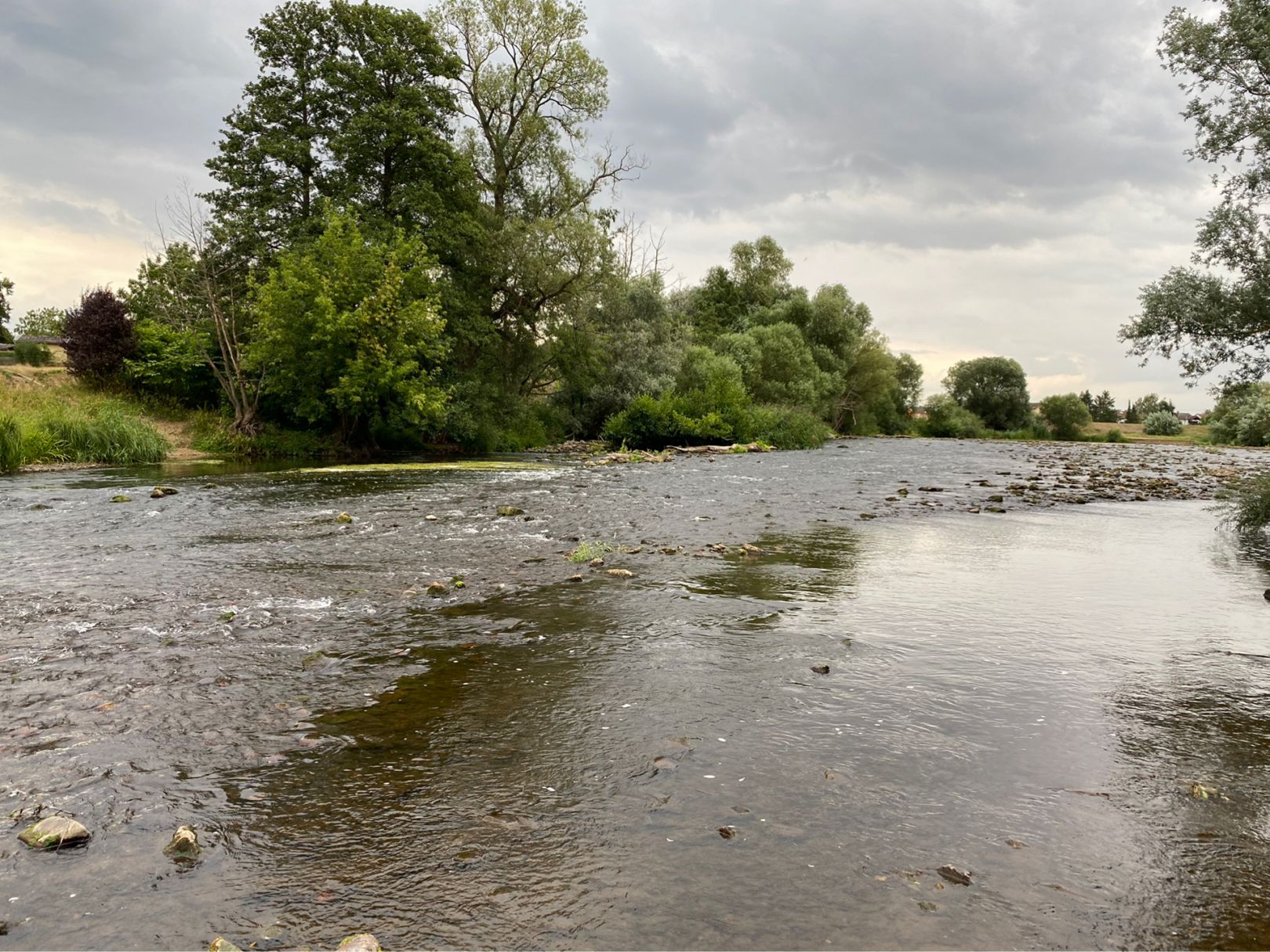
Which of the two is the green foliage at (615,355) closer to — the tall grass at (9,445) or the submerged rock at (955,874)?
the tall grass at (9,445)

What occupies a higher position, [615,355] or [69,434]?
[615,355]

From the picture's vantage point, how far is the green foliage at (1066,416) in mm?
89125

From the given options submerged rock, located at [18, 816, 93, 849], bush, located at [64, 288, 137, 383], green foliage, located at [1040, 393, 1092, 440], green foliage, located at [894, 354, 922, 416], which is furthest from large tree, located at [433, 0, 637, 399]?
green foliage, located at [1040, 393, 1092, 440]

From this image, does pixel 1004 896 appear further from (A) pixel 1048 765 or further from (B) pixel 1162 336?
(B) pixel 1162 336

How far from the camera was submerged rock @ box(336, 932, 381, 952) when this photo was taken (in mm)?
2709

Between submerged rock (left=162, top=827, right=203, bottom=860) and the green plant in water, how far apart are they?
7.05 metres

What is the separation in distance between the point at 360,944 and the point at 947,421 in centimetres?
8996

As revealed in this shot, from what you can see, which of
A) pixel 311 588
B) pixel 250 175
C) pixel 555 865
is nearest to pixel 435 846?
pixel 555 865

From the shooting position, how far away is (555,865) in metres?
3.36

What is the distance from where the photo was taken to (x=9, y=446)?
894 inches

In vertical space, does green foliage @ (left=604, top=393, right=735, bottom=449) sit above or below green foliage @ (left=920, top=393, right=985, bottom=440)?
below

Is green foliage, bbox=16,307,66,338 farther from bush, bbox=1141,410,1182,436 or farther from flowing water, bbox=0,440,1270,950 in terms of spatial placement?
bush, bbox=1141,410,1182,436

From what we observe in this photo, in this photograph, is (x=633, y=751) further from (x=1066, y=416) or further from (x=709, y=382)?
(x=1066, y=416)

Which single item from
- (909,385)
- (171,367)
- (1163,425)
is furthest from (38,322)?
(1163,425)
